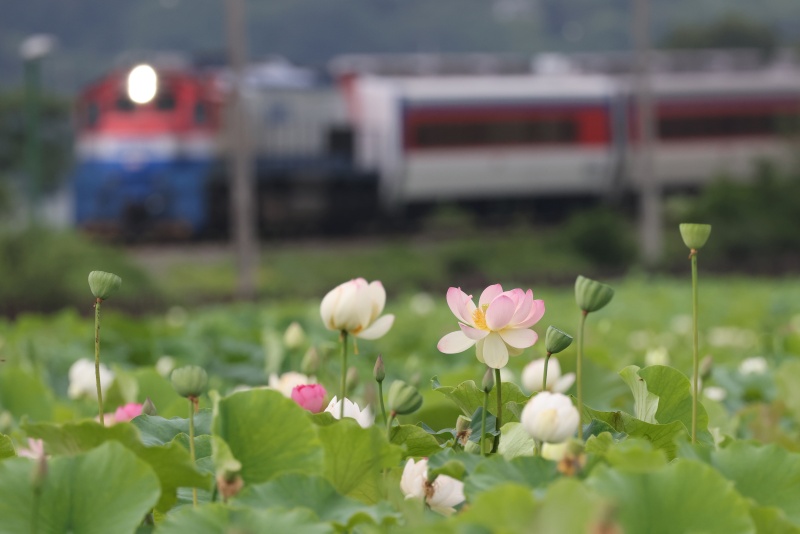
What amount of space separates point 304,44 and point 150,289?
59.5 m

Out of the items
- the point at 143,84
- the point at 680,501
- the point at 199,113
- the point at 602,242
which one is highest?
the point at 143,84

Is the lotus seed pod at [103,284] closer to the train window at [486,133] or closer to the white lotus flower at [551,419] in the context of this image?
the white lotus flower at [551,419]

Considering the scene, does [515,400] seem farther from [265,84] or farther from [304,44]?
[304,44]

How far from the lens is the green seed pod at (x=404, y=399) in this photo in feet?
4.07

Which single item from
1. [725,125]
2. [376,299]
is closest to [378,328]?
[376,299]

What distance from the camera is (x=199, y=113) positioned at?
20.0 meters

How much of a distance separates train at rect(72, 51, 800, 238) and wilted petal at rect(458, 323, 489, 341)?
60.5ft

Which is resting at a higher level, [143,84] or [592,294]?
[143,84]

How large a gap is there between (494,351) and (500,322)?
30mm

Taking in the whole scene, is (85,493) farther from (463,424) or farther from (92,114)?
(92,114)

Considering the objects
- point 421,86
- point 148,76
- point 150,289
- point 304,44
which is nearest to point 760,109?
point 421,86

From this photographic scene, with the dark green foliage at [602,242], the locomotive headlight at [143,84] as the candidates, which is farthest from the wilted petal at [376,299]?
the dark green foliage at [602,242]

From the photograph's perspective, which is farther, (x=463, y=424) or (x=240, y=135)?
(x=240, y=135)

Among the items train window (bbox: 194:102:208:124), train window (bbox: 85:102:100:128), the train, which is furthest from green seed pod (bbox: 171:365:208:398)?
train window (bbox: 85:102:100:128)
